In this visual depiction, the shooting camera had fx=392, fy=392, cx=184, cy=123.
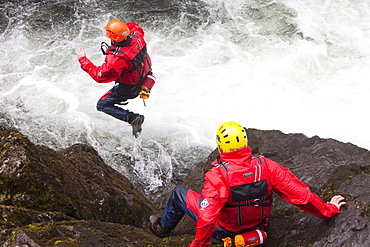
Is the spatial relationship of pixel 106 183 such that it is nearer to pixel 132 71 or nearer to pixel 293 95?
pixel 132 71

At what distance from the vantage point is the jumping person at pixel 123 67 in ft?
22.0

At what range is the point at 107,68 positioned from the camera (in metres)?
6.70

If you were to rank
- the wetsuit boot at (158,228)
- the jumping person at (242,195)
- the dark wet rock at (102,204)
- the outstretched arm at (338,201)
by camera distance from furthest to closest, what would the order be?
1. the wetsuit boot at (158,228)
2. the outstretched arm at (338,201)
3. the jumping person at (242,195)
4. the dark wet rock at (102,204)

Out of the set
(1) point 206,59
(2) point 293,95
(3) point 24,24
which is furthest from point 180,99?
(3) point 24,24

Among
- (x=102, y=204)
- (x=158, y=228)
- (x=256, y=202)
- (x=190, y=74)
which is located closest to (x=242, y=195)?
(x=256, y=202)

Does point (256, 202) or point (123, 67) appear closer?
point (256, 202)

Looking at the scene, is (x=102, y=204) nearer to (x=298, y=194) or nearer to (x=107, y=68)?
(x=298, y=194)

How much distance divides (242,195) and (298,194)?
0.55m

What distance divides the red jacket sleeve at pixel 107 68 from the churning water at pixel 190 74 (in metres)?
2.28

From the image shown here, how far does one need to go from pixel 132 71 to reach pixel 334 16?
8.94 meters

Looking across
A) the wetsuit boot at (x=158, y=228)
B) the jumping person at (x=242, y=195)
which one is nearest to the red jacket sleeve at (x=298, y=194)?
the jumping person at (x=242, y=195)

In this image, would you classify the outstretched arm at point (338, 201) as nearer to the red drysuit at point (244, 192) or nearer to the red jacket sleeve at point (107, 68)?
the red drysuit at point (244, 192)

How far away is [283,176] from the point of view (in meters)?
3.94

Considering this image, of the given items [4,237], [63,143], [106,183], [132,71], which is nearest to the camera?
[4,237]
